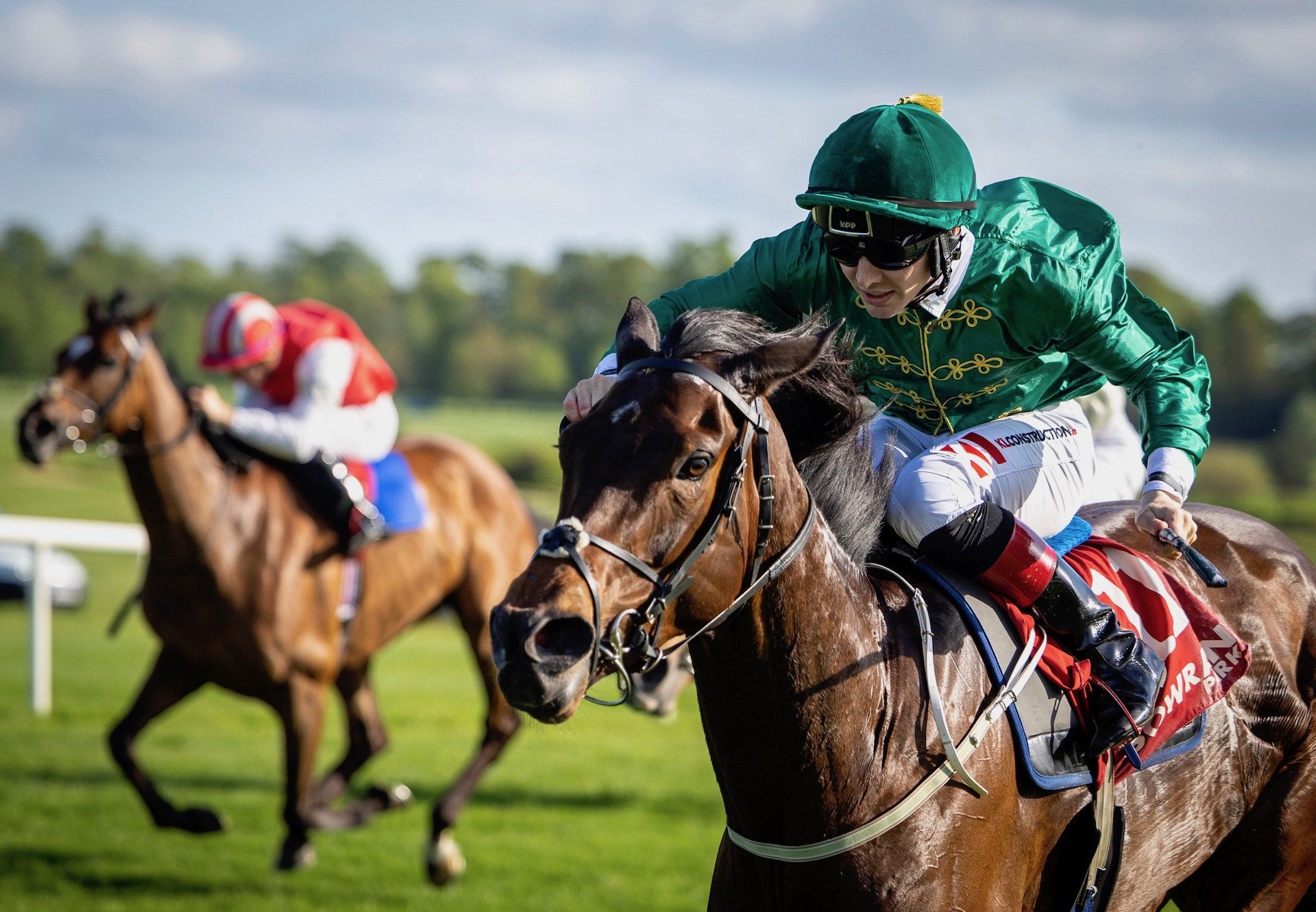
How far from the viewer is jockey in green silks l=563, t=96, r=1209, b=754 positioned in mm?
2605

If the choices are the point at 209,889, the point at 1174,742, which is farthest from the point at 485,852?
the point at 1174,742

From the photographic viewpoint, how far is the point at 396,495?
7.23 metres

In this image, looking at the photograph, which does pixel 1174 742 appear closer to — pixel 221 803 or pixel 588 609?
pixel 588 609

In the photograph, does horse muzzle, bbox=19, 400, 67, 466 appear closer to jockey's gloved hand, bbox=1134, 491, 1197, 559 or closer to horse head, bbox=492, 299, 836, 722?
horse head, bbox=492, 299, 836, 722

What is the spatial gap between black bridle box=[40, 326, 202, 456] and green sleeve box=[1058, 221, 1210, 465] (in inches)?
193

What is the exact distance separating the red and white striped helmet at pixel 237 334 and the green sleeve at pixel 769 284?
4.79 metres

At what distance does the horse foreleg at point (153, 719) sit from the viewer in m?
6.10

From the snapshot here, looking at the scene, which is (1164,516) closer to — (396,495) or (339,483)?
(339,483)

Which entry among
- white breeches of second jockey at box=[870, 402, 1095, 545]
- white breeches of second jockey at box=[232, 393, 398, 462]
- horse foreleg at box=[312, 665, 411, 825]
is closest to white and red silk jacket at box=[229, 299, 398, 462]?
white breeches of second jockey at box=[232, 393, 398, 462]

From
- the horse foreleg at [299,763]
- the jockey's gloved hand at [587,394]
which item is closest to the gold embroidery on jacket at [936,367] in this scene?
the jockey's gloved hand at [587,394]

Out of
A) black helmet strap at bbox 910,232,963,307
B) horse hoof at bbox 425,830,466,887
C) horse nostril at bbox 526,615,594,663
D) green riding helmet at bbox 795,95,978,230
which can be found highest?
green riding helmet at bbox 795,95,978,230

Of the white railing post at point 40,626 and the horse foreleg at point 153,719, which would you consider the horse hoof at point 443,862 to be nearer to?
the horse foreleg at point 153,719

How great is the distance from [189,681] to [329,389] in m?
1.74

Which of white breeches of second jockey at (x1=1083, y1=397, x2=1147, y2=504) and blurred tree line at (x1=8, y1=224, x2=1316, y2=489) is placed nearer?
white breeches of second jockey at (x1=1083, y1=397, x2=1147, y2=504)
